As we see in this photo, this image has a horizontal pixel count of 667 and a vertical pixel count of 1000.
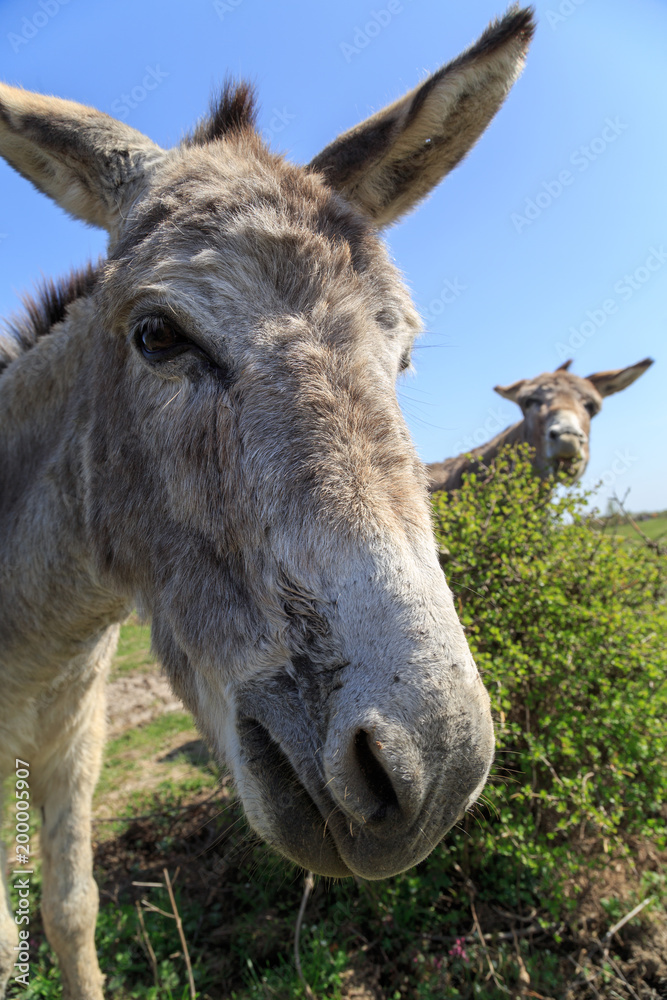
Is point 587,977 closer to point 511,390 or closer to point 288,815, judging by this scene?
point 288,815

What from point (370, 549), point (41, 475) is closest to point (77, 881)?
point (41, 475)

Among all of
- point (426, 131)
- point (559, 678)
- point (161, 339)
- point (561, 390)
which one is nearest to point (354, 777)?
point (161, 339)

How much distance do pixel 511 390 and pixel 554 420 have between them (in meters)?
1.88

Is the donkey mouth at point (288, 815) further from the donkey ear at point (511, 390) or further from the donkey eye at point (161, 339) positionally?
the donkey ear at point (511, 390)

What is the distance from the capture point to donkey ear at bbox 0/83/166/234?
221 cm

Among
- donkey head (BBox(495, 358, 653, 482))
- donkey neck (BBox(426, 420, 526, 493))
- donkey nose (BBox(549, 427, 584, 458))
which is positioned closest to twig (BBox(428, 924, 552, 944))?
donkey neck (BBox(426, 420, 526, 493))

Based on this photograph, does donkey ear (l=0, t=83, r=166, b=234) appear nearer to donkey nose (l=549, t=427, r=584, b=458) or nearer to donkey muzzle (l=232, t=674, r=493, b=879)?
donkey muzzle (l=232, t=674, r=493, b=879)

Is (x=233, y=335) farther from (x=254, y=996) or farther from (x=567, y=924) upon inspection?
(x=567, y=924)

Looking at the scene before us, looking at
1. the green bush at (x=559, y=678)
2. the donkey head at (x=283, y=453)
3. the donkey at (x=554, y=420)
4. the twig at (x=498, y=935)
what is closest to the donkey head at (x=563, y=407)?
the donkey at (x=554, y=420)

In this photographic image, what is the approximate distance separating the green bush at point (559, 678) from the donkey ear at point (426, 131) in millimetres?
2080

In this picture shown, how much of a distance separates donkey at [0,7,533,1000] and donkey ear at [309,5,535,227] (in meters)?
0.01

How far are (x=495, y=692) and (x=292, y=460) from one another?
2.43m

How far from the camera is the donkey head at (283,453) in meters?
1.30

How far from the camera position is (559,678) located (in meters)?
3.53
